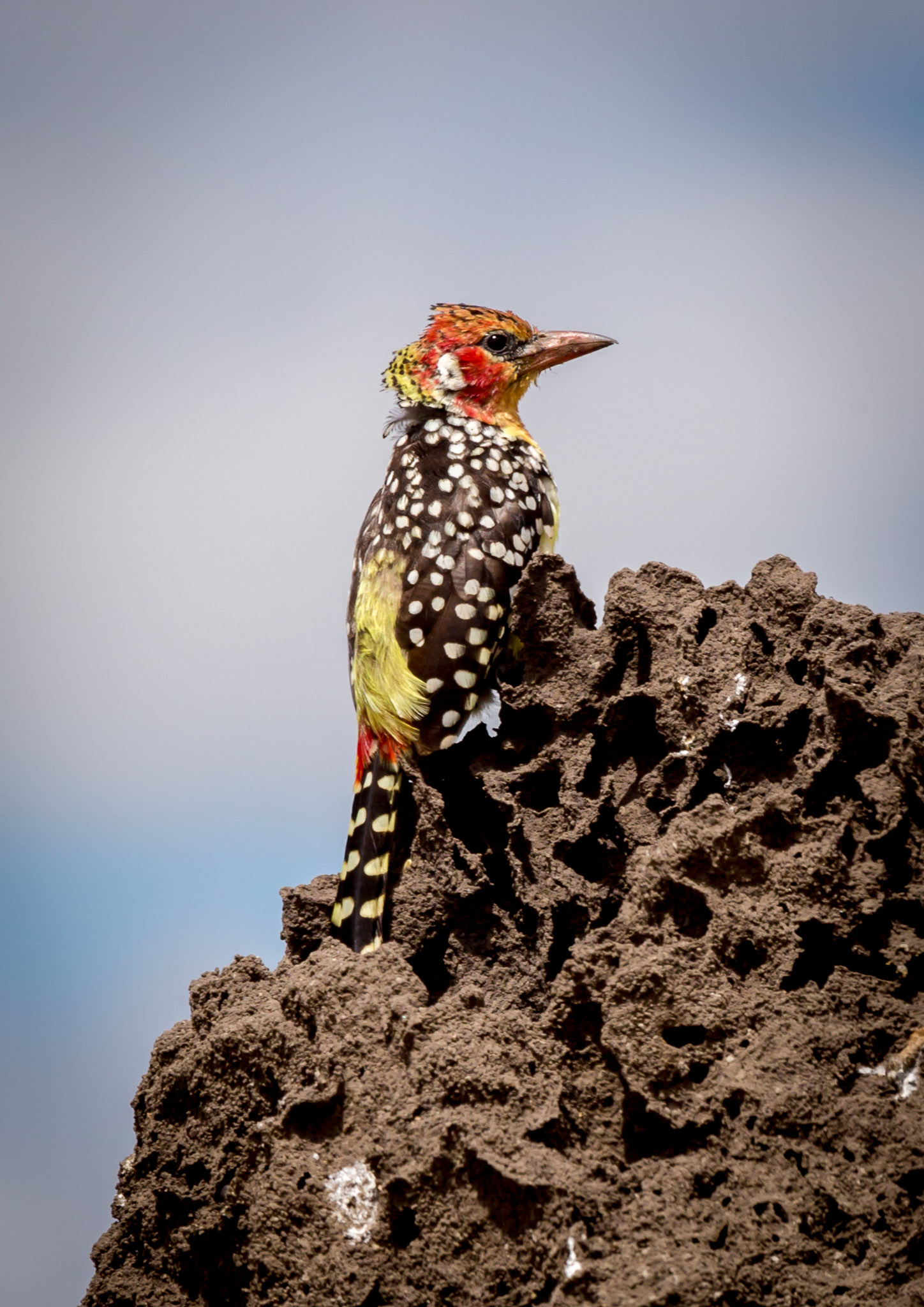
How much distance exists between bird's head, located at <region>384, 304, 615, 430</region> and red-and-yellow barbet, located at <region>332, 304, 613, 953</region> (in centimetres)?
1

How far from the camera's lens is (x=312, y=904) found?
3.83 m

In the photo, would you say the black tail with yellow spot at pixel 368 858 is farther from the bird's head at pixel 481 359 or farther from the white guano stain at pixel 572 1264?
the bird's head at pixel 481 359

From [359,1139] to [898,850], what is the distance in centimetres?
150

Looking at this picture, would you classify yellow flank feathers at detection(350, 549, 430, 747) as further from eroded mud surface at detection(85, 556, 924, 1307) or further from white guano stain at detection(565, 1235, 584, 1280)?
white guano stain at detection(565, 1235, 584, 1280)

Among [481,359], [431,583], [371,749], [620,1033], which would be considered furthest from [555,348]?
[620,1033]

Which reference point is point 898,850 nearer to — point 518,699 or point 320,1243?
point 518,699

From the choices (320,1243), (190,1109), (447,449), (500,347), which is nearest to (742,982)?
(320,1243)

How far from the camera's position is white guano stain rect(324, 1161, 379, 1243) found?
8.82 feet

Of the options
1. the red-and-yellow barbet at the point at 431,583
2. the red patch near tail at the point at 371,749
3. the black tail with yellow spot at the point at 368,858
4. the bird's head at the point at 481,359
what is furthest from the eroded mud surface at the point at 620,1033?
the bird's head at the point at 481,359

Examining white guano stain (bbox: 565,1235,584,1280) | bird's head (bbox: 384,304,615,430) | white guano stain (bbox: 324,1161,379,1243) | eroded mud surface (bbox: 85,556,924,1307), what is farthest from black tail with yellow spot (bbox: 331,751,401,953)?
bird's head (bbox: 384,304,615,430)

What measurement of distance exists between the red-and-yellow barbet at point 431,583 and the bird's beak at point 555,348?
0.52 ft

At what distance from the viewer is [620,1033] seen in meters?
2.68

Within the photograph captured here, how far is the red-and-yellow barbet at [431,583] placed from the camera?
398 centimetres

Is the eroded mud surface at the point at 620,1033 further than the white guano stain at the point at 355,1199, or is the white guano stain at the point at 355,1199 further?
the white guano stain at the point at 355,1199
